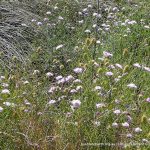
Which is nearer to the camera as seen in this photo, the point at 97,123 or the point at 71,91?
the point at 97,123

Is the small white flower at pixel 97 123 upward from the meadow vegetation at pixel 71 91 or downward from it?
upward

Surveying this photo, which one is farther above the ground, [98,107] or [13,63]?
[98,107]

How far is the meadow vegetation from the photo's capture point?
2.52m

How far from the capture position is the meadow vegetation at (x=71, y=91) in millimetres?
2521

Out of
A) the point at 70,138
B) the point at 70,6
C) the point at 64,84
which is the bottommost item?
the point at 70,6

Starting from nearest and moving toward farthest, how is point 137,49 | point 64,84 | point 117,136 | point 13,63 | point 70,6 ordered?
1. point 117,136
2. point 64,84
3. point 13,63
4. point 137,49
5. point 70,6

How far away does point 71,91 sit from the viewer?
2965 mm

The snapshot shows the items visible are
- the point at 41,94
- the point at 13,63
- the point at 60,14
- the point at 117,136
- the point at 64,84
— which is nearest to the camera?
the point at 117,136

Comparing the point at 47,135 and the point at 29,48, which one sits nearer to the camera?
the point at 47,135

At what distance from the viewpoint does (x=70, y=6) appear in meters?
5.59

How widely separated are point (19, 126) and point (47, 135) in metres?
0.18

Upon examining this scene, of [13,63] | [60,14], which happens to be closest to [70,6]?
[60,14]

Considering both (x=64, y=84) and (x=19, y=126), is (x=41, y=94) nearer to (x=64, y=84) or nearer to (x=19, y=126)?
(x=64, y=84)

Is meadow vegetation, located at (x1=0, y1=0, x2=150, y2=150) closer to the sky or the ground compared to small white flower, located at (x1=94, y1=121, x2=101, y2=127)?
closer to the ground
